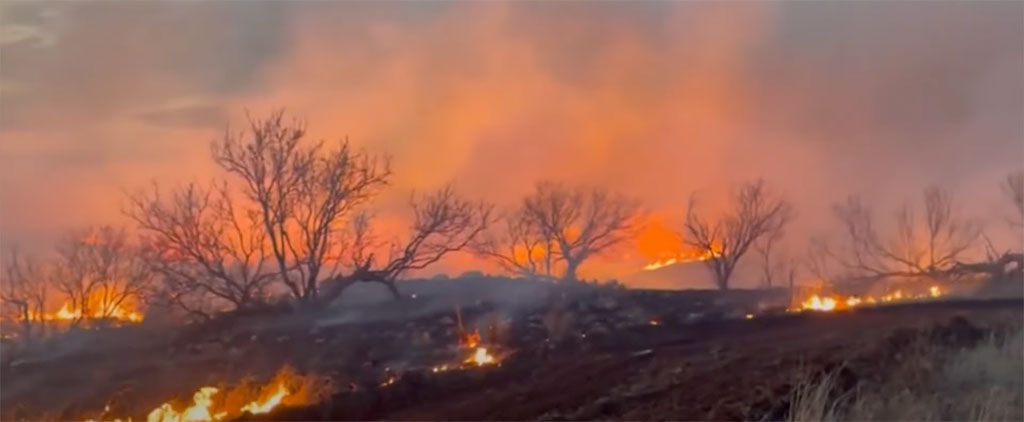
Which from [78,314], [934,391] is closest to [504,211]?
[78,314]

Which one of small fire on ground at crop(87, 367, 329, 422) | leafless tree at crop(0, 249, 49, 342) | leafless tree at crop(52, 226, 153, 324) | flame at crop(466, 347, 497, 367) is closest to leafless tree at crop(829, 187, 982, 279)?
flame at crop(466, 347, 497, 367)

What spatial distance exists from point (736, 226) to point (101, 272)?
2.57 m

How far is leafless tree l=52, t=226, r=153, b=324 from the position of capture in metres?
3.95

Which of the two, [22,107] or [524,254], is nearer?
[22,107]

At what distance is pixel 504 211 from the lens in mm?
4293

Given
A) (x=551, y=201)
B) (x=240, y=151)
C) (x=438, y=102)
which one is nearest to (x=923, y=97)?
(x=551, y=201)

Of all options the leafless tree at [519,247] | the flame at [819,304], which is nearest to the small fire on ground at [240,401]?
the leafless tree at [519,247]

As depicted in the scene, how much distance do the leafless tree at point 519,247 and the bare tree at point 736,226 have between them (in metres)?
0.64

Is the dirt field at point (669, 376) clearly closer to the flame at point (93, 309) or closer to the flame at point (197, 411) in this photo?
the flame at point (197, 411)

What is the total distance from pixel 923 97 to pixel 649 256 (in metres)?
1.46

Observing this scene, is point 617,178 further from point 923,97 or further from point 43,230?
point 43,230

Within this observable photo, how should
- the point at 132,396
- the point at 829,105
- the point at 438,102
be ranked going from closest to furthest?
the point at 132,396, the point at 438,102, the point at 829,105

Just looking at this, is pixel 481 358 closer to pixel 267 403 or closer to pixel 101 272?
pixel 267 403

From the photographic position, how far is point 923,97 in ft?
15.4
